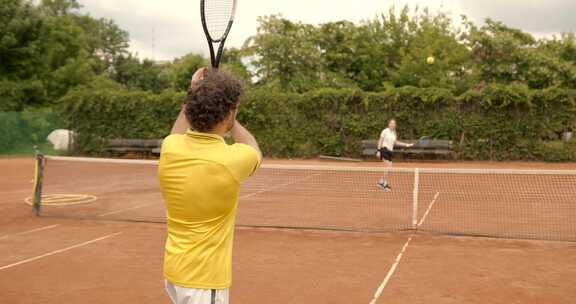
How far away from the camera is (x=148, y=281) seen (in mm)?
5898

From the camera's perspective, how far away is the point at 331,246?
7.57m

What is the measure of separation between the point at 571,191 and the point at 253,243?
8498 millimetres

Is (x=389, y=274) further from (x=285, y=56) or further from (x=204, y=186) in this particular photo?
(x=285, y=56)

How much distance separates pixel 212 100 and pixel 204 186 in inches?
14.8

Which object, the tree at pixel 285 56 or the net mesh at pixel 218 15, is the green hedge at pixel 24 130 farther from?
the net mesh at pixel 218 15

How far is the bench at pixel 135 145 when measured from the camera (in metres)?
23.7

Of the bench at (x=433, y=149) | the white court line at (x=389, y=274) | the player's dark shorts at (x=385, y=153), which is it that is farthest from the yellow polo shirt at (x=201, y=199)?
the bench at (x=433, y=149)

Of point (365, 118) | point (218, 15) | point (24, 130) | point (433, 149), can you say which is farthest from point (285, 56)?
point (218, 15)

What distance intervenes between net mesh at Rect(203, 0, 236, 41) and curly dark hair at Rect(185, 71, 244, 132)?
76.7 inches

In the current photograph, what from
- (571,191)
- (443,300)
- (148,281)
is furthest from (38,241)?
(571,191)

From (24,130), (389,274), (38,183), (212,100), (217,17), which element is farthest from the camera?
(24,130)

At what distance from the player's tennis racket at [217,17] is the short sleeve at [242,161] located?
1918 mm

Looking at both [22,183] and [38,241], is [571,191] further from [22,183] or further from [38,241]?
[22,183]

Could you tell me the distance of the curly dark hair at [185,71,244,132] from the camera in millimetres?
2465
